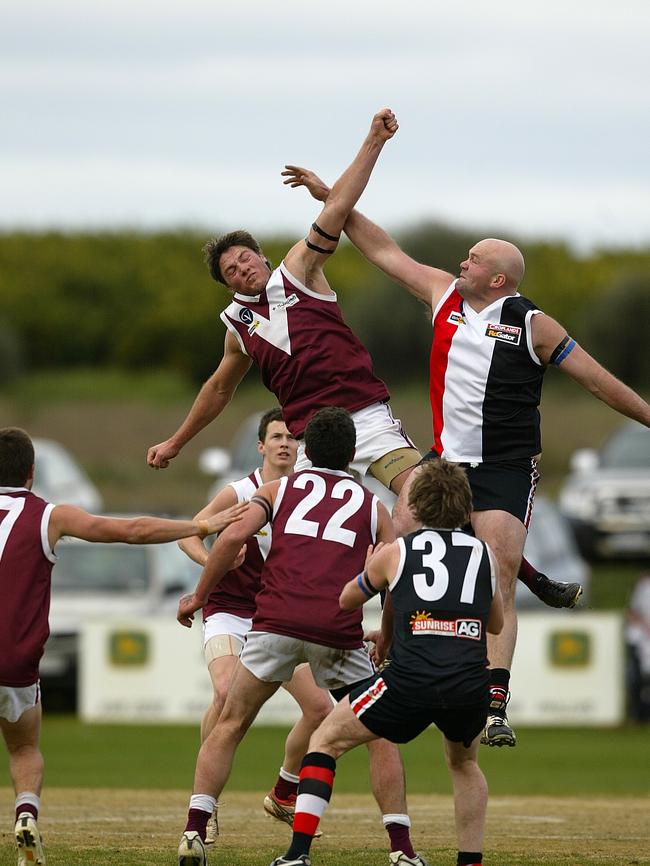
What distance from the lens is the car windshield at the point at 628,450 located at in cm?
2786

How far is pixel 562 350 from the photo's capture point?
29.6 feet

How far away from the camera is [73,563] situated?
21141 mm

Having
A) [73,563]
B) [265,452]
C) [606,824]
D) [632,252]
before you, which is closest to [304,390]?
[265,452]

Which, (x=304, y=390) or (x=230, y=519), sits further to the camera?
(x=304, y=390)

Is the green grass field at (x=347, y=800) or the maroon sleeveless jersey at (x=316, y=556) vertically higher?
the maroon sleeveless jersey at (x=316, y=556)

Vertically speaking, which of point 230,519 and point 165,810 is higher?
point 230,519

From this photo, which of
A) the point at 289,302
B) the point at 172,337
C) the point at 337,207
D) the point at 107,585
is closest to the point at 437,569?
the point at 289,302

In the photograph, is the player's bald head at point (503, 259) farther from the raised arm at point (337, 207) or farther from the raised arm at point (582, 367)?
the raised arm at point (337, 207)

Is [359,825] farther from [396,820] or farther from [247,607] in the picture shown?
[396,820]

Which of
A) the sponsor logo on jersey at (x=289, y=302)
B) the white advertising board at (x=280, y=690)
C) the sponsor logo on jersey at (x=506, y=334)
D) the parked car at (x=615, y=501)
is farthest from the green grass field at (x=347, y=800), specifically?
the parked car at (x=615, y=501)

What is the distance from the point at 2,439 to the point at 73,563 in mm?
12895

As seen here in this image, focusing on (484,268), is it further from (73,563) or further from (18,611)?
(73,563)

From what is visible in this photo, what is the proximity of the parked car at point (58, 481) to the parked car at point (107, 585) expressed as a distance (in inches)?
158

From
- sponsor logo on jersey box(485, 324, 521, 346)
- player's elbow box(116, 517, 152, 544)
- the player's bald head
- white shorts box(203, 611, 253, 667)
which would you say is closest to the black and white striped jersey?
sponsor logo on jersey box(485, 324, 521, 346)
